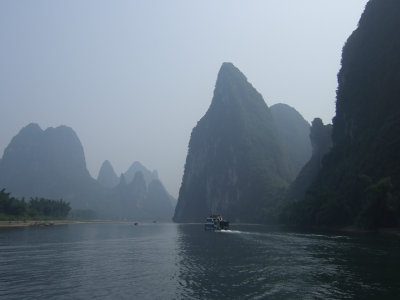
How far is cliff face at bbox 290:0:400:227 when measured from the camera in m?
72.4

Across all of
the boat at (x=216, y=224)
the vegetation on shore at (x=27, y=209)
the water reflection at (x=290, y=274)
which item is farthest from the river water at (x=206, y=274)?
the vegetation on shore at (x=27, y=209)

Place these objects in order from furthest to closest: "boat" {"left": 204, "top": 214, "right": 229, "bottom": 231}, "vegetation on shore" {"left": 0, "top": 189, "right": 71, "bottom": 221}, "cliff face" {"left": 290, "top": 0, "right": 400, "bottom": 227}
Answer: "vegetation on shore" {"left": 0, "top": 189, "right": 71, "bottom": 221}
"boat" {"left": 204, "top": 214, "right": 229, "bottom": 231}
"cliff face" {"left": 290, "top": 0, "right": 400, "bottom": 227}

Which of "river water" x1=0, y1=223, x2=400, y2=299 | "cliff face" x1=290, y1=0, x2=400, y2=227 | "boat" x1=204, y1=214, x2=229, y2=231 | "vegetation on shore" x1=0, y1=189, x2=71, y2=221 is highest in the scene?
"cliff face" x1=290, y1=0, x2=400, y2=227

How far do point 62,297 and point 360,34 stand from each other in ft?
429

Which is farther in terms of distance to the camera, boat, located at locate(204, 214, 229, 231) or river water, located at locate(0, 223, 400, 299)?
boat, located at locate(204, 214, 229, 231)

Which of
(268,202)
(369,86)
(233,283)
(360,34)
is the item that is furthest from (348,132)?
(233,283)

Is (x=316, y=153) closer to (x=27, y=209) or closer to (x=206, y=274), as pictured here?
(x=27, y=209)

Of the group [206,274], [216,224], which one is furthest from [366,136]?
[206,274]

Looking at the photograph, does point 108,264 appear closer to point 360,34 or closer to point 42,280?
point 42,280

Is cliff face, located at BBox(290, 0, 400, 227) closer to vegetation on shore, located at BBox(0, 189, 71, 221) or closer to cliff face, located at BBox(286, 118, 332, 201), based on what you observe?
cliff face, located at BBox(286, 118, 332, 201)

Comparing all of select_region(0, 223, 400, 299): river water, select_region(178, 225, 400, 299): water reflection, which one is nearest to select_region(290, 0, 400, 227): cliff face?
select_region(0, 223, 400, 299): river water

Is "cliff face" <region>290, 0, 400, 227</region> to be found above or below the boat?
above

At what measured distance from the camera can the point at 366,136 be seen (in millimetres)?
97500

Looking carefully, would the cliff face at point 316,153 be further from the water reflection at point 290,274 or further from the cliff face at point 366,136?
the water reflection at point 290,274
